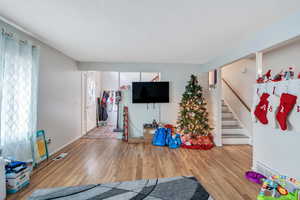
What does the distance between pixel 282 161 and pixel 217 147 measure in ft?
6.29

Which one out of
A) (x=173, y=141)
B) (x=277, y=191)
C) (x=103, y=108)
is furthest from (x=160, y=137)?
(x=103, y=108)

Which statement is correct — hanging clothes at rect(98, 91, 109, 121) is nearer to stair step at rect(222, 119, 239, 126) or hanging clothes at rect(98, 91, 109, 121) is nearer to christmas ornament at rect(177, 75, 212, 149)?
christmas ornament at rect(177, 75, 212, 149)

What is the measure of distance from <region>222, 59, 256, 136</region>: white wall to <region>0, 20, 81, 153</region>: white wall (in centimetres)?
506

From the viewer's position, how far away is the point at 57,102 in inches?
139

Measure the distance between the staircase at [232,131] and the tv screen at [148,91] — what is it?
2.10 metres

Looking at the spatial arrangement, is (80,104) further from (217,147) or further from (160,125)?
(217,147)

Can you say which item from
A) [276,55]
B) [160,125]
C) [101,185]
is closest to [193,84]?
[160,125]

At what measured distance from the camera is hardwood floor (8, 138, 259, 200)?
2.19m

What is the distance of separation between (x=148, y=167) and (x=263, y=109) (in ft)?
7.14

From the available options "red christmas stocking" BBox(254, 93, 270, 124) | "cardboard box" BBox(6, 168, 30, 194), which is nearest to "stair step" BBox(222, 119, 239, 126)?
"red christmas stocking" BBox(254, 93, 270, 124)

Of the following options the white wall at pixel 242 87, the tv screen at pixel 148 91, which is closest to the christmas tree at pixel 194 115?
the tv screen at pixel 148 91

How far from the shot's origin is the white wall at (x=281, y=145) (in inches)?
77.1

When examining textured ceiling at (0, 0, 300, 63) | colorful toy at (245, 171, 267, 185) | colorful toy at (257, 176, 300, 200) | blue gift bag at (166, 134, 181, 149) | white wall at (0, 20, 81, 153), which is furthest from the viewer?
blue gift bag at (166, 134, 181, 149)

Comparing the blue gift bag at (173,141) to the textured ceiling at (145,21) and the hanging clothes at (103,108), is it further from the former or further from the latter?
the hanging clothes at (103,108)
